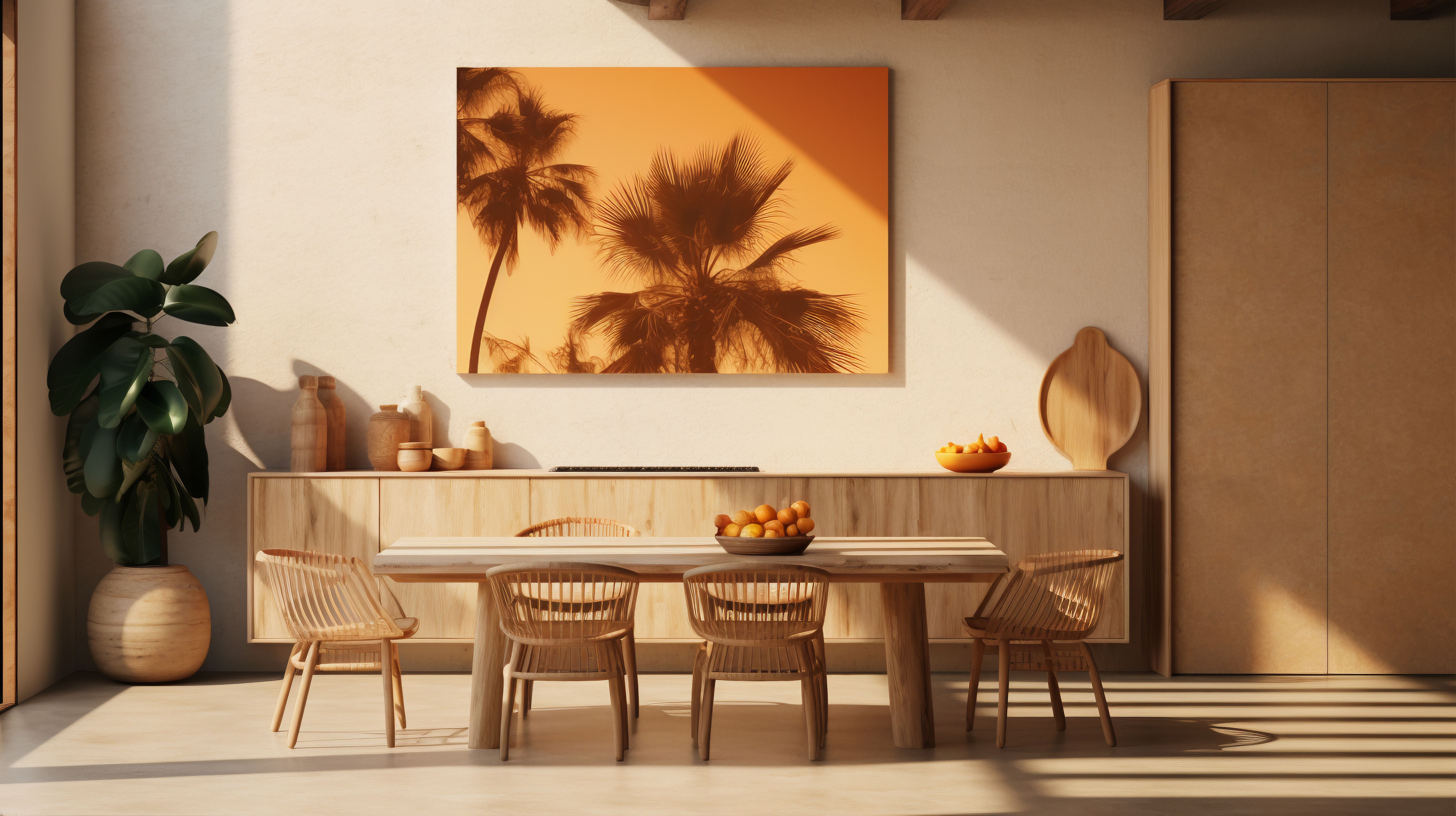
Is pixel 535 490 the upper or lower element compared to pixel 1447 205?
lower

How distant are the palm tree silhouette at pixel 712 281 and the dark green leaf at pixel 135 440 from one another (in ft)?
6.84

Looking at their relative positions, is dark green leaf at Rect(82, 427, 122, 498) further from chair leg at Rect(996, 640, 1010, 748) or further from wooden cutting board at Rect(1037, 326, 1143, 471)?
wooden cutting board at Rect(1037, 326, 1143, 471)

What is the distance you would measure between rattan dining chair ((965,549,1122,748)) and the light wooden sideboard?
3.03 ft

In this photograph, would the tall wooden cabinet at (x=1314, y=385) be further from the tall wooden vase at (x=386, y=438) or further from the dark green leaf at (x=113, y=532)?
the dark green leaf at (x=113, y=532)

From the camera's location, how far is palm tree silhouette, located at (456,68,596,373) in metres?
5.72

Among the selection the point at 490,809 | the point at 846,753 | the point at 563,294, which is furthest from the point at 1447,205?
the point at 490,809

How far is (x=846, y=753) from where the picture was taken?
411cm

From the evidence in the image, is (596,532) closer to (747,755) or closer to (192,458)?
(747,755)

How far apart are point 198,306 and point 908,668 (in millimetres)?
3667

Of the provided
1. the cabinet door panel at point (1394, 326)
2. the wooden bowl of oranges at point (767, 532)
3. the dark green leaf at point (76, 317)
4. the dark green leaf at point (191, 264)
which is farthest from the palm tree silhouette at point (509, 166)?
the cabinet door panel at point (1394, 326)

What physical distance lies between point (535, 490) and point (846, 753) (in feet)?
6.69

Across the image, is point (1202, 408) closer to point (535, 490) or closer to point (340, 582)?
point (535, 490)

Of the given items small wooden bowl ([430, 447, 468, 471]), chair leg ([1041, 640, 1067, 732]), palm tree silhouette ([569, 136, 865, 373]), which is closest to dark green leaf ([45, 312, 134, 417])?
small wooden bowl ([430, 447, 468, 471])

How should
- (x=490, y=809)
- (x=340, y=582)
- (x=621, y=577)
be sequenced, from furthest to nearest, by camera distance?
(x=340, y=582)
(x=621, y=577)
(x=490, y=809)
